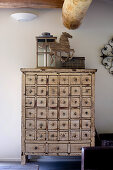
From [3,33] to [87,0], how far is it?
1705mm

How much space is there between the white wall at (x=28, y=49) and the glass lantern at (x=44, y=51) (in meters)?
0.28

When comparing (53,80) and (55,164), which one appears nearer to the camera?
(53,80)

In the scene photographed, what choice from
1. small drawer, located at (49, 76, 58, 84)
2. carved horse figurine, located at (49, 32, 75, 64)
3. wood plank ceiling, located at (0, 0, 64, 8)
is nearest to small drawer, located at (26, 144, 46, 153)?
small drawer, located at (49, 76, 58, 84)

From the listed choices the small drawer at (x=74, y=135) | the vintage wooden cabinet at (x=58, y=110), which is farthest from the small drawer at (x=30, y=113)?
the small drawer at (x=74, y=135)

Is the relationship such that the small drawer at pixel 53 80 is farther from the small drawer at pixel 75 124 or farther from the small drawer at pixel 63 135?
the small drawer at pixel 63 135

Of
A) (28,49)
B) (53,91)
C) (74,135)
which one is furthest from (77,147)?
(28,49)

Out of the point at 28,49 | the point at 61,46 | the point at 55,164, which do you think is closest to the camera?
the point at 61,46

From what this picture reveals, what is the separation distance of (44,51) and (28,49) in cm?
41

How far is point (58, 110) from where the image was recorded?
321 centimetres

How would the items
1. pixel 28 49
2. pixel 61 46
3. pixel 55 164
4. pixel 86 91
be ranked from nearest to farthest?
pixel 86 91, pixel 61 46, pixel 55 164, pixel 28 49

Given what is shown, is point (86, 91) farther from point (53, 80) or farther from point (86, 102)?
point (53, 80)

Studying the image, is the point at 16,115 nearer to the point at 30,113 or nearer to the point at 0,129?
the point at 0,129

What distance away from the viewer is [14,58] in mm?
3744

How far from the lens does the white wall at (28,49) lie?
3.73 meters
